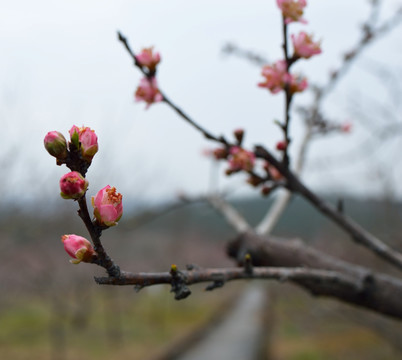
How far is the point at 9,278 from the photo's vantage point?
16.7 m

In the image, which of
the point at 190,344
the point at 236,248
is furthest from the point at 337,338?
the point at 236,248

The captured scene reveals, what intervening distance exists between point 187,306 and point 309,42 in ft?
75.7

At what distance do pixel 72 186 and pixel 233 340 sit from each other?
52.9ft

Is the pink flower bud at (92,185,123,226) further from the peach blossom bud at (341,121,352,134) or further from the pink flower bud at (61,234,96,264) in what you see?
the peach blossom bud at (341,121,352,134)

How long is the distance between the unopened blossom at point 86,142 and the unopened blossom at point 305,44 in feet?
2.29

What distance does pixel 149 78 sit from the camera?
1.28 metres

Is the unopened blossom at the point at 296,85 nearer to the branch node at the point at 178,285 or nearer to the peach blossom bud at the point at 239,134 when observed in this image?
the peach blossom bud at the point at 239,134

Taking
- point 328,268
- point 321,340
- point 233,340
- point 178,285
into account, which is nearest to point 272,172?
point 328,268

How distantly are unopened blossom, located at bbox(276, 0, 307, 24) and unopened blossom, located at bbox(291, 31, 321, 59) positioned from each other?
44mm

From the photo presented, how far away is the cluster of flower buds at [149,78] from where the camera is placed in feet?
4.14

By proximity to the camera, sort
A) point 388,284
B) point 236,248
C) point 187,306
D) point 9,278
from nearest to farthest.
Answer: point 388,284 < point 236,248 < point 9,278 < point 187,306

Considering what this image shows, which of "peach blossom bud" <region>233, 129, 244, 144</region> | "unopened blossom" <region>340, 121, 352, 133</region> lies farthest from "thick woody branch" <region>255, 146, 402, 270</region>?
"unopened blossom" <region>340, 121, 352, 133</region>

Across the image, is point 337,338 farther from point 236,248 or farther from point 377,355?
point 236,248

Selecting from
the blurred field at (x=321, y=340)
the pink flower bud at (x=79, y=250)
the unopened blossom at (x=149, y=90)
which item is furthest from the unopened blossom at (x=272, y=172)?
the blurred field at (x=321, y=340)
